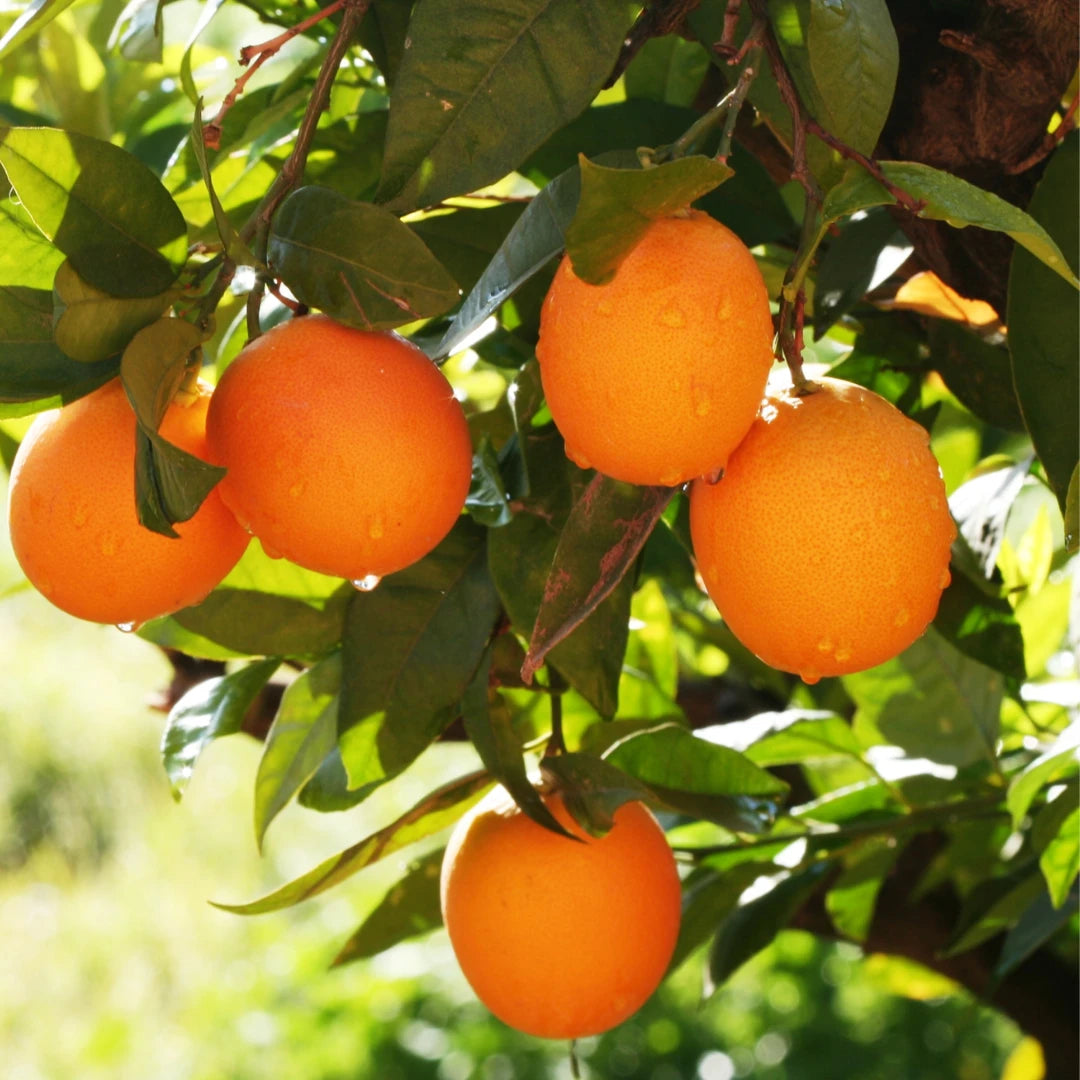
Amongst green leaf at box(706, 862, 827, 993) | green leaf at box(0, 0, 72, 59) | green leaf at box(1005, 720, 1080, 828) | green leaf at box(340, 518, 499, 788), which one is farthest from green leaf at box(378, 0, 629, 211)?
green leaf at box(706, 862, 827, 993)

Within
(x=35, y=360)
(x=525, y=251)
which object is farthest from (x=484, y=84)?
(x=35, y=360)

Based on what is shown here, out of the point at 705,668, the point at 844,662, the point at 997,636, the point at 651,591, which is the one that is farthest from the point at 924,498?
the point at 705,668

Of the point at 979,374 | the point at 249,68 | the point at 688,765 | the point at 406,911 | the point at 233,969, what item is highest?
the point at 249,68

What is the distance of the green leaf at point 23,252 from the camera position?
1.38 ft

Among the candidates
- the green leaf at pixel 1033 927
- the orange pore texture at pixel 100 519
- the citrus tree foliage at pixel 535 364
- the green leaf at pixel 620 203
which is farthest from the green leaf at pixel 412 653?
the green leaf at pixel 1033 927

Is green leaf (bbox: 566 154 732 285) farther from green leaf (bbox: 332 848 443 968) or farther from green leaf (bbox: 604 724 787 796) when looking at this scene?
green leaf (bbox: 332 848 443 968)

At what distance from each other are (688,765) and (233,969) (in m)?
1.93

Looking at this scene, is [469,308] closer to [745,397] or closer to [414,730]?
[745,397]

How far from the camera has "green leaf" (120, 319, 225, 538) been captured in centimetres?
35

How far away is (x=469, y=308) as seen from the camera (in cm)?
41

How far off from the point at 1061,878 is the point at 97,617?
42 cm

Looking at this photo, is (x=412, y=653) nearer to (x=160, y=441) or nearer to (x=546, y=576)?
(x=546, y=576)

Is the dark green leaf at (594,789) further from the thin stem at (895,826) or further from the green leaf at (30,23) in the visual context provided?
the green leaf at (30,23)

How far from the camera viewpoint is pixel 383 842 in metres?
0.59
